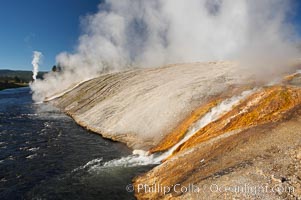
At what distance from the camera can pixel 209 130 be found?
69.1ft

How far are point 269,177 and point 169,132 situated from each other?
12.8 m

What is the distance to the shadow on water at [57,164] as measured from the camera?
1625 centimetres

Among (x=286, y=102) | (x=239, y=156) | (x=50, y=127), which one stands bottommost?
(x=239, y=156)

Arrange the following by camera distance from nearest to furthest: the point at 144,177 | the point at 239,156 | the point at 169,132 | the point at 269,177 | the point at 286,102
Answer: the point at 269,177, the point at 239,156, the point at 144,177, the point at 286,102, the point at 169,132

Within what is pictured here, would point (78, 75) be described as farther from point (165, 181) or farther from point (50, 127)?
point (165, 181)

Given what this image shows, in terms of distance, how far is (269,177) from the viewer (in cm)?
1272

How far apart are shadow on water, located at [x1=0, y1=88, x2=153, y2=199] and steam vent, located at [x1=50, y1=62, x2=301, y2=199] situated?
1.53m

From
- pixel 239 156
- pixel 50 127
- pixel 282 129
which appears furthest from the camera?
pixel 50 127

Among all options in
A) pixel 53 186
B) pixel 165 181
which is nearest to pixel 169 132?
pixel 165 181

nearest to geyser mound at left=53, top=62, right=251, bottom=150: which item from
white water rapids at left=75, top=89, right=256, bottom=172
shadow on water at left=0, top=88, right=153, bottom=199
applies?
shadow on water at left=0, top=88, right=153, bottom=199

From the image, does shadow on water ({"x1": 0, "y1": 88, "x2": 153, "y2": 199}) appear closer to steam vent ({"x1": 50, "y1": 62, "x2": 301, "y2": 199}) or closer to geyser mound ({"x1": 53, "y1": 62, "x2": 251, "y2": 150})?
steam vent ({"x1": 50, "y1": 62, "x2": 301, "y2": 199})

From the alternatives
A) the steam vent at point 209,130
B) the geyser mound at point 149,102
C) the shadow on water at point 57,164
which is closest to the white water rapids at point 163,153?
the steam vent at point 209,130

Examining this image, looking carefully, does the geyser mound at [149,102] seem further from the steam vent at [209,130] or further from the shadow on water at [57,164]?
the shadow on water at [57,164]

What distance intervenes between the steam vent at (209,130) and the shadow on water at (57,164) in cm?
153
